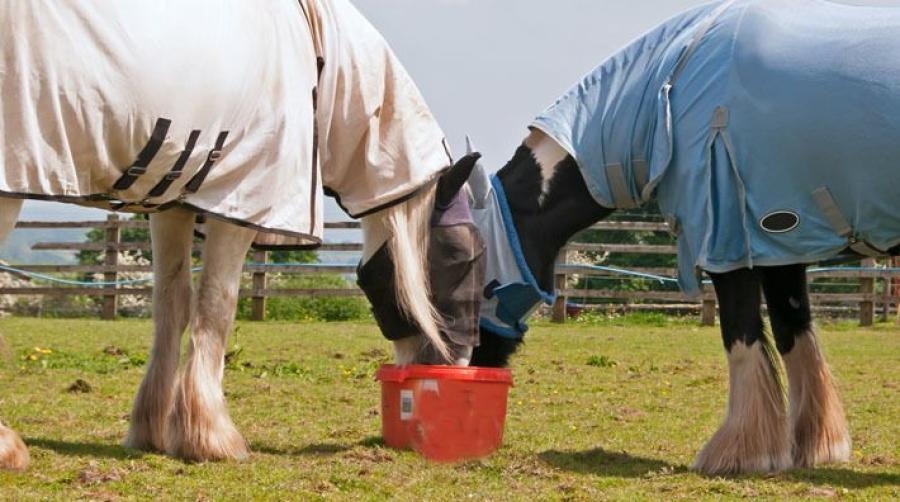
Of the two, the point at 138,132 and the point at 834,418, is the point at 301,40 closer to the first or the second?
the point at 138,132

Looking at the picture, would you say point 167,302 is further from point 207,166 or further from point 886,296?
point 886,296

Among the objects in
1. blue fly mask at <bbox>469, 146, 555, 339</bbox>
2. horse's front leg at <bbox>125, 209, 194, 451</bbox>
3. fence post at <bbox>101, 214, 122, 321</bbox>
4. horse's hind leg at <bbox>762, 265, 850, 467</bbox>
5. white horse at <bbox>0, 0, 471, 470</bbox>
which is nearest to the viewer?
white horse at <bbox>0, 0, 471, 470</bbox>

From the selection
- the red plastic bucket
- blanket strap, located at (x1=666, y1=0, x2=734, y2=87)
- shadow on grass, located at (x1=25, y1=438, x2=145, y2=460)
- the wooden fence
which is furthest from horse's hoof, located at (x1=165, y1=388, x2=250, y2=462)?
the wooden fence

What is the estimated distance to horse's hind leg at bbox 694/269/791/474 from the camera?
188 inches

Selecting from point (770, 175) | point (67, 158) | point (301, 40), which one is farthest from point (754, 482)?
point (67, 158)

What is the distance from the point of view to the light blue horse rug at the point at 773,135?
4562mm

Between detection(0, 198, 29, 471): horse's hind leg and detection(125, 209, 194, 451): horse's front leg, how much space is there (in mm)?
823

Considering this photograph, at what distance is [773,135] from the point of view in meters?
4.68

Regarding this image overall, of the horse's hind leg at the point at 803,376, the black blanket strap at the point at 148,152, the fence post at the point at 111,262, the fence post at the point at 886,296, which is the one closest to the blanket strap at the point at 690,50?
the horse's hind leg at the point at 803,376

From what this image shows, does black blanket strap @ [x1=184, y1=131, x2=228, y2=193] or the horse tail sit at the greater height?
black blanket strap @ [x1=184, y1=131, x2=228, y2=193]

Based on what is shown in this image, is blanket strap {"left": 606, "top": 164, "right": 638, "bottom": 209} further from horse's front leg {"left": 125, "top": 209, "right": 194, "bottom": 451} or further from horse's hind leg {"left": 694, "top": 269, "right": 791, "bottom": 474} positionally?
horse's front leg {"left": 125, "top": 209, "right": 194, "bottom": 451}

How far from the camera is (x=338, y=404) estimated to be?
6.79m

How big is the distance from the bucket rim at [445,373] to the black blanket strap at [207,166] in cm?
118

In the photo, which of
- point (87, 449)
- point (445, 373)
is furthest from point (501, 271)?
point (87, 449)
